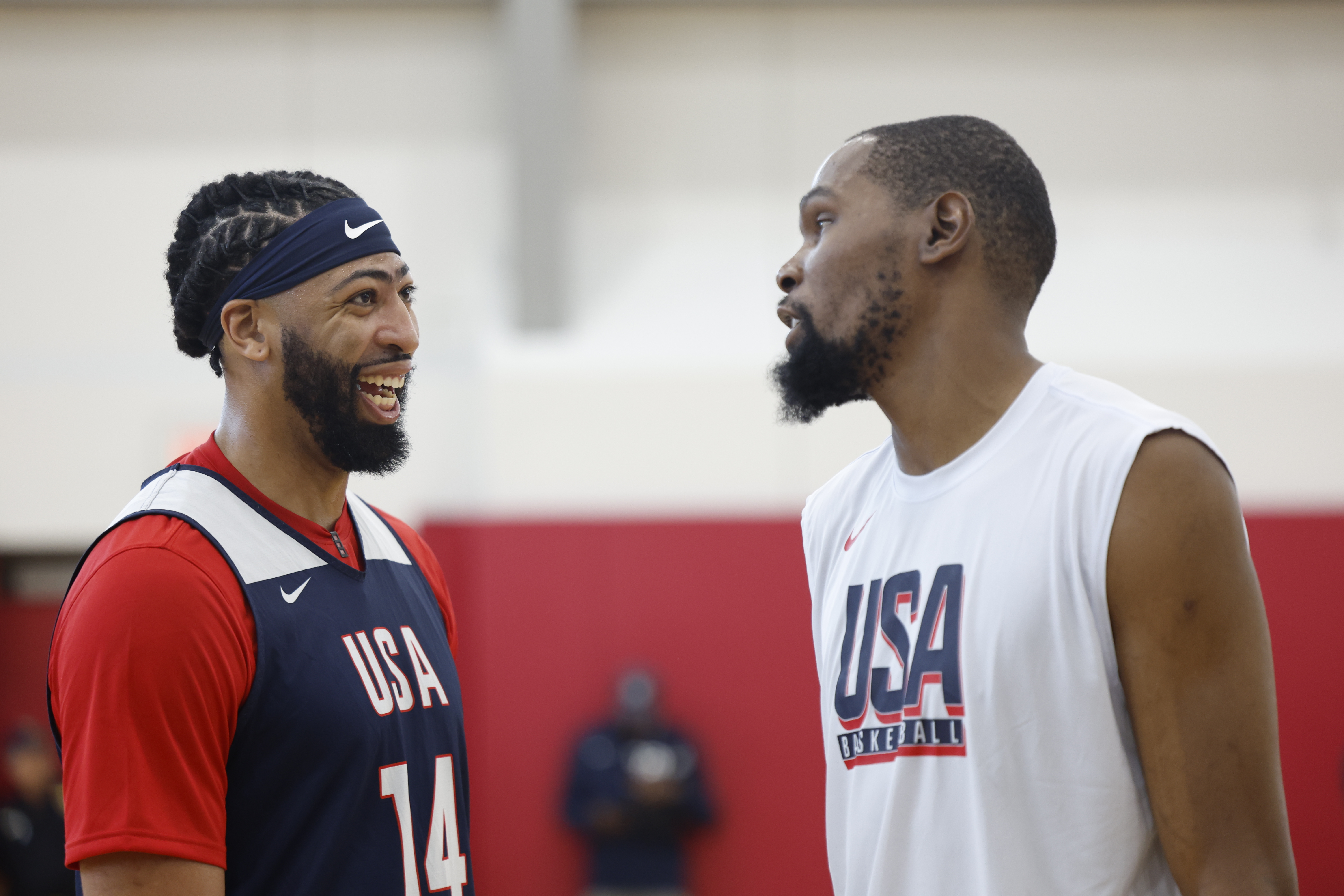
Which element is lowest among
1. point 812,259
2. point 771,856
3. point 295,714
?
point 771,856

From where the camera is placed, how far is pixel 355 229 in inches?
85.5

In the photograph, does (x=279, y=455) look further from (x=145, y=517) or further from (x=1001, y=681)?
(x=1001, y=681)

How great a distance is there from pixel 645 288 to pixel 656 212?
0.60 meters

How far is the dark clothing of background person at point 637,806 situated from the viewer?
6992 mm

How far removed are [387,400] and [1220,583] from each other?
1461 mm

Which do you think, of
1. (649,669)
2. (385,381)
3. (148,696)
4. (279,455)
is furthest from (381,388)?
(649,669)

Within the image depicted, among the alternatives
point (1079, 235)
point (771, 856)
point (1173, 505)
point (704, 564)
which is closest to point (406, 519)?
point (704, 564)

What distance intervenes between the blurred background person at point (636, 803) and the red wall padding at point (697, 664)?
278 millimetres

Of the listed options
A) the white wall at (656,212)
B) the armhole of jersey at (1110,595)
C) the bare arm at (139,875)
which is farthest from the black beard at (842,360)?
the white wall at (656,212)

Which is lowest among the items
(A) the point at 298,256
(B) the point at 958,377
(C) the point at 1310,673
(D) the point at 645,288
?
(C) the point at 1310,673

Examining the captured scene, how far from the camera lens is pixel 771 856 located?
730cm

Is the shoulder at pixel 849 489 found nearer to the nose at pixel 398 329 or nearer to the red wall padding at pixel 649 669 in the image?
the nose at pixel 398 329

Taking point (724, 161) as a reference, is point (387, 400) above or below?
below

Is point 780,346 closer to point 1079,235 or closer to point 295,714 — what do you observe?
point 1079,235
